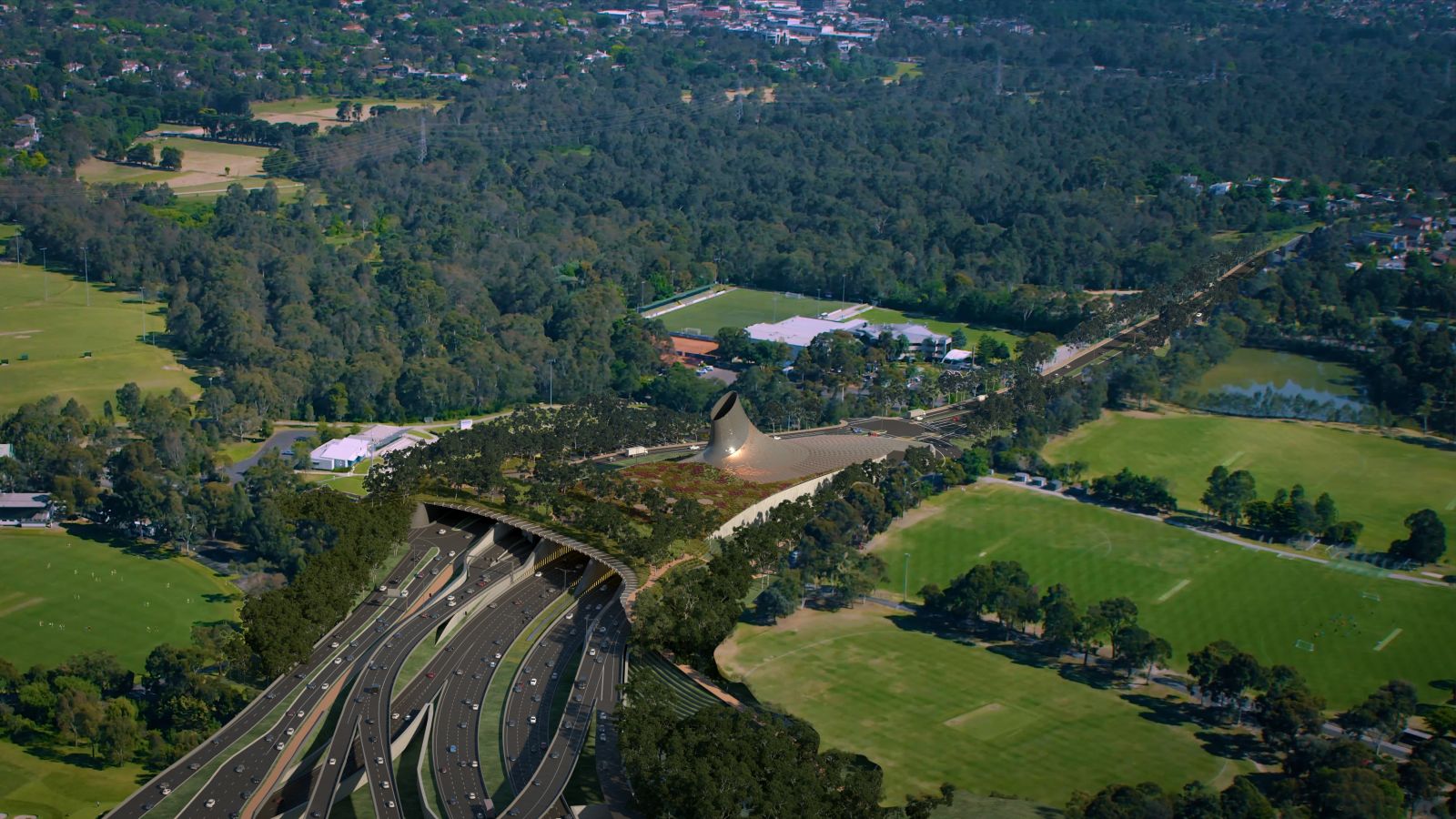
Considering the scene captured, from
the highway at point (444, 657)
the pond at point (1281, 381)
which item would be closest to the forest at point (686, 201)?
the pond at point (1281, 381)

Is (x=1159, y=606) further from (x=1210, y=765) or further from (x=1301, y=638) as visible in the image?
Answer: (x=1210, y=765)

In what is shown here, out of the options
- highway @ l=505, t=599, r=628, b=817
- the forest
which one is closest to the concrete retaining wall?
highway @ l=505, t=599, r=628, b=817

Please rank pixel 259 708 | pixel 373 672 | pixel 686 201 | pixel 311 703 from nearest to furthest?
pixel 259 708 → pixel 311 703 → pixel 373 672 → pixel 686 201

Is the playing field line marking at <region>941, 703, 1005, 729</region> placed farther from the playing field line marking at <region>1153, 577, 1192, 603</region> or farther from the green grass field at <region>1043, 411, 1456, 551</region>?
the green grass field at <region>1043, 411, 1456, 551</region>

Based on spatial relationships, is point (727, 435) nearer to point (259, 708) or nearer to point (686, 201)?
point (259, 708)

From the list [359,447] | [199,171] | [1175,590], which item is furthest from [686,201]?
[1175,590]
